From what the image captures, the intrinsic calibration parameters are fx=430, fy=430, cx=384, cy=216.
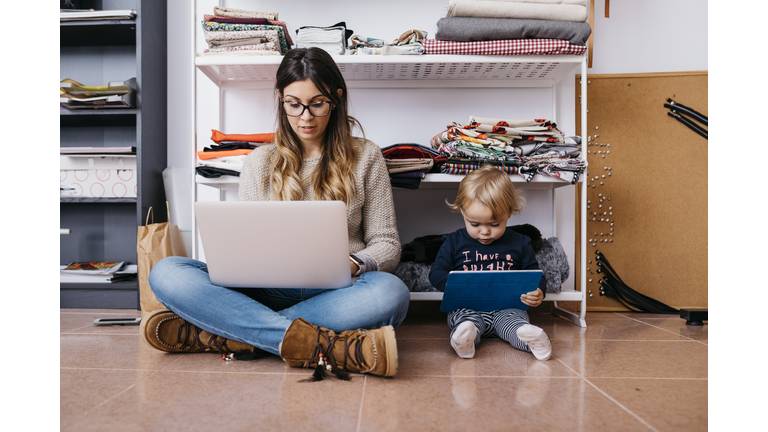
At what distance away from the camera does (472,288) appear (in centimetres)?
123

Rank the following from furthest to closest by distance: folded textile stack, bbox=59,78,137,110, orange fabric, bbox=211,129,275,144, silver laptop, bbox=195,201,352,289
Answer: folded textile stack, bbox=59,78,137,110
orange fabric, bbox=211,129,275,144
silver laptop, bbox=195,201,352,289

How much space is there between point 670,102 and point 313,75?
1541 millimetres

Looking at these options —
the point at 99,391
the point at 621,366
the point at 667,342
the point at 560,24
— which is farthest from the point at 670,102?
the point at 99,391

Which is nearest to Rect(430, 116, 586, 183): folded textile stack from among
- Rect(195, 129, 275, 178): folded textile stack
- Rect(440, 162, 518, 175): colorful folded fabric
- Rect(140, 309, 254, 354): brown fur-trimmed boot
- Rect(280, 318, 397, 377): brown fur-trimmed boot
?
Rect(440, 162, 518, 175): colorful folded fabric

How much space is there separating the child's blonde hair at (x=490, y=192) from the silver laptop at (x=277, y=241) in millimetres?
540

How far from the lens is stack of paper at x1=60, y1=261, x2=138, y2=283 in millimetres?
1811

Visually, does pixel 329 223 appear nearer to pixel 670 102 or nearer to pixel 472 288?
pixel 472 288

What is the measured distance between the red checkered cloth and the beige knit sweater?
1.53 feet

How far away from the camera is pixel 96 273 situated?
1808mm

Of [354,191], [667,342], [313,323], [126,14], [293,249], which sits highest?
[126,14]

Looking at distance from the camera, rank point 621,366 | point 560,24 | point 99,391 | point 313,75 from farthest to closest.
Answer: point 560,24 → point 313,75 → point 621,366 → point 99,391

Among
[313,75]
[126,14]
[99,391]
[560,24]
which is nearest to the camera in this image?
[99,391]

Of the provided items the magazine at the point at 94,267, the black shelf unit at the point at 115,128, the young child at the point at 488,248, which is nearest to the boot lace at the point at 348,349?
the young child at the point at 488,248

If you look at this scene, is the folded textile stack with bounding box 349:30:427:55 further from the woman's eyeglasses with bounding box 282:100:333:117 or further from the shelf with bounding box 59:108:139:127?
the shelf with bounding box 59:108:139:127
